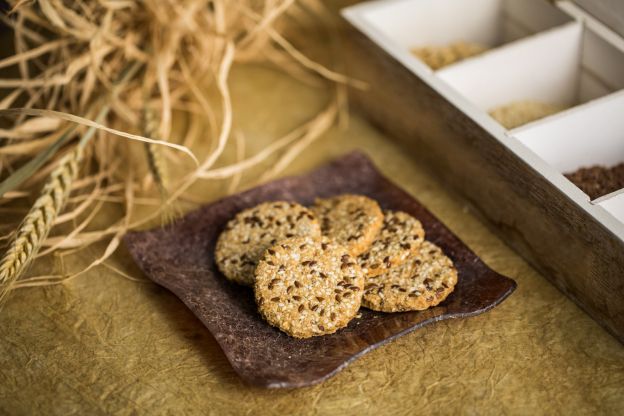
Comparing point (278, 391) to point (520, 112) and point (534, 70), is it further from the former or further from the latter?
point (534, 70)

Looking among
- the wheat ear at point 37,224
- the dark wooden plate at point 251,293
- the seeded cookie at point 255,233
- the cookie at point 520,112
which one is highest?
the cookie at point 520,112

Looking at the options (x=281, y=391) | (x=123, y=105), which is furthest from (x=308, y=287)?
(x=123, y=105)

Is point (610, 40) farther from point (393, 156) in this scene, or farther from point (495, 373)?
point (495, 373)

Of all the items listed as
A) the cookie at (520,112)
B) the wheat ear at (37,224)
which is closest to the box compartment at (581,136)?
the cookie at (520,112)

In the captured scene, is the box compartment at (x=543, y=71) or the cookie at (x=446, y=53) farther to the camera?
the cookie at (x=446, y=53)

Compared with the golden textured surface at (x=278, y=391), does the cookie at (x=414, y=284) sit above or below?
above

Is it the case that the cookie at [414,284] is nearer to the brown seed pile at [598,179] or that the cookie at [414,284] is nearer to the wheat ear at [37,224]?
the brown seed pile at [598,179]

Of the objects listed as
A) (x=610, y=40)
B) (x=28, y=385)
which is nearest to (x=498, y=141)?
(x=610, y=40)
